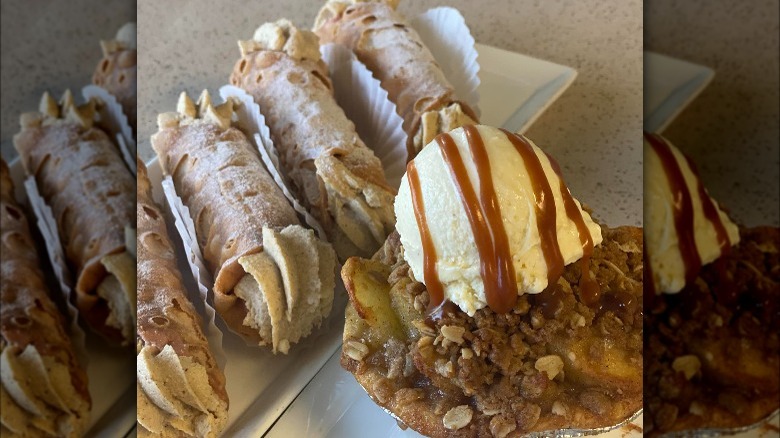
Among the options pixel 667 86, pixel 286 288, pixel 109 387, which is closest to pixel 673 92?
pixel 667 86

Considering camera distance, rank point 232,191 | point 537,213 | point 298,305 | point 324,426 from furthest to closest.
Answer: point 232,191 < point 298,305 < point 324,426 < point 537,213

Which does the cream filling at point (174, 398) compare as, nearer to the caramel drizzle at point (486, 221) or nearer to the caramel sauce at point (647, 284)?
the caramel drizzle at point (486, 221)

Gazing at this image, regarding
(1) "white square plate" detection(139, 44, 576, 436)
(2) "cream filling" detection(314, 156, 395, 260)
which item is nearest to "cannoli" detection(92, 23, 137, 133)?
(2) "cream filling" detection(314, 156, 395, 260)

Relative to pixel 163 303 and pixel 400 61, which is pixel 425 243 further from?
pixel 400 61

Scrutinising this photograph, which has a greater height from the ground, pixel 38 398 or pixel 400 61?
pixel 400 61

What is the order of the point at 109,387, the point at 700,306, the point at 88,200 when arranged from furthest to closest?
1. the point at 88,200
2. the point at 109,387
3. the point at 700,306

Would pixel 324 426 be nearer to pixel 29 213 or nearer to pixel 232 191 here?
pixel 232 191

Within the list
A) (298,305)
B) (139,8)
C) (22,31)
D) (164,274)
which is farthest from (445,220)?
(22,31)
